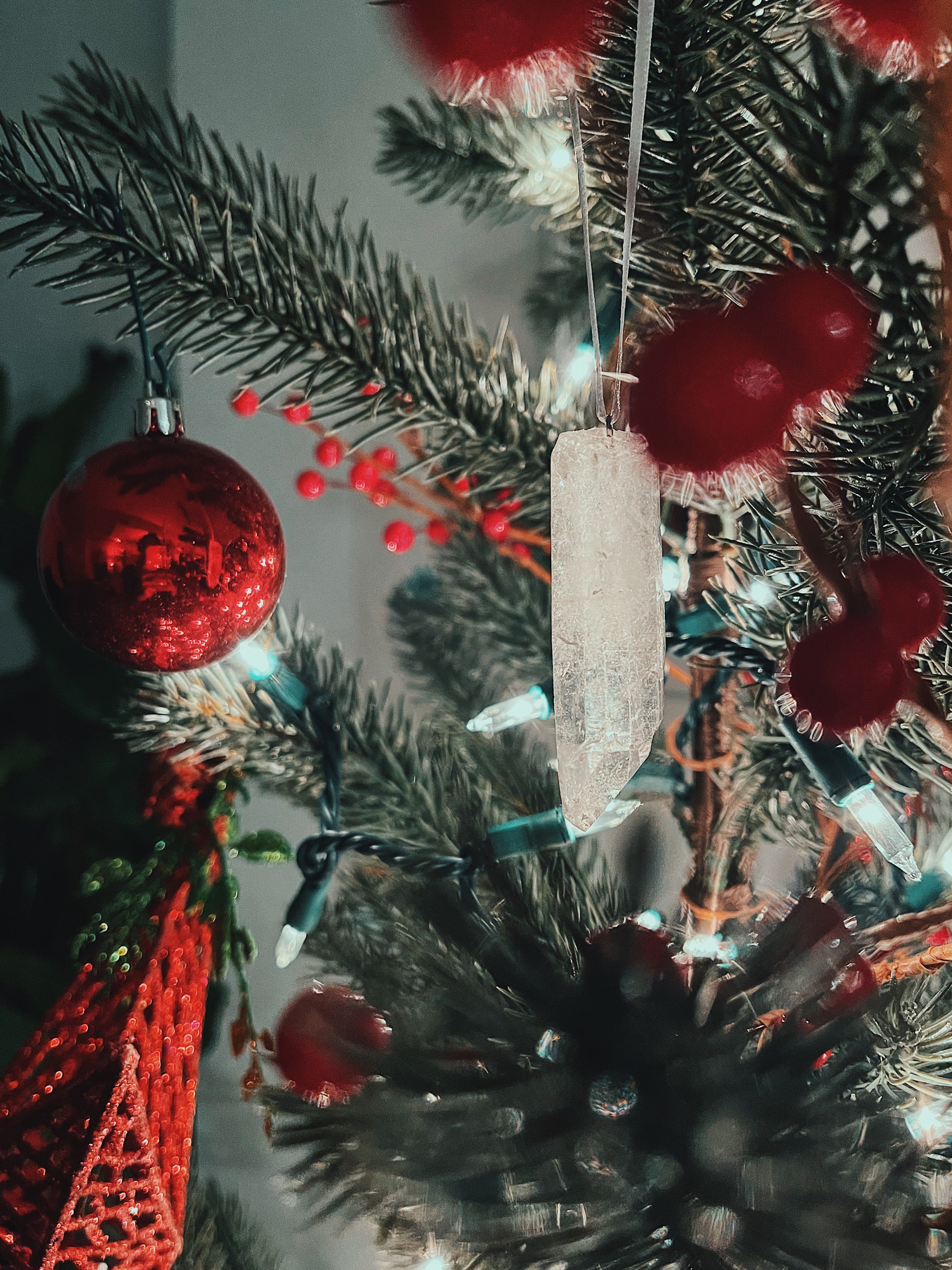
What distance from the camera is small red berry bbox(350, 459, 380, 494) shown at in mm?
506

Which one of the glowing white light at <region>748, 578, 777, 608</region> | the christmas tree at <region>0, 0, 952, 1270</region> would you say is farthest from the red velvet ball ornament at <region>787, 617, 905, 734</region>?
the glowing white light at <region>748, 578, 777, 608</region>

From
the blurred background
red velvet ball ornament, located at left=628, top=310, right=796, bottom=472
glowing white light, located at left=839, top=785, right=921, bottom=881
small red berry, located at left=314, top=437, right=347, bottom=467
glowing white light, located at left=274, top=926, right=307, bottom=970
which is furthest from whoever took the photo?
the blurred background

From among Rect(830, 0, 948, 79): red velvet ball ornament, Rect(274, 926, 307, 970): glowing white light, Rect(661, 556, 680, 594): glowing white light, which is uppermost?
Rect(830, 0, 948, 79): red velvet ball ornament

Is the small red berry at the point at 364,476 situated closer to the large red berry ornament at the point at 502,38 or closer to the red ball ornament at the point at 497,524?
the red ball ornament at the point at 497,524

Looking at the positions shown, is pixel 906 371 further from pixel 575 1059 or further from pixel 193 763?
pixel 193 763

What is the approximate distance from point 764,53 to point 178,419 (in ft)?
0.85

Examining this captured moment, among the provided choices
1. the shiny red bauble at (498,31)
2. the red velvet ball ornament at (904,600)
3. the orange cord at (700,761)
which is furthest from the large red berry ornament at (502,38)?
the orange cord at (700,761)

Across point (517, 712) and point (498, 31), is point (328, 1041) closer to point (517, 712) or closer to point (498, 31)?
point (517, 712)

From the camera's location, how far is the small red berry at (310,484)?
545 mm

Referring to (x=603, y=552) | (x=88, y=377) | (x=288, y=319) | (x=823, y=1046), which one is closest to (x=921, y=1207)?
(x=823, y=1046)

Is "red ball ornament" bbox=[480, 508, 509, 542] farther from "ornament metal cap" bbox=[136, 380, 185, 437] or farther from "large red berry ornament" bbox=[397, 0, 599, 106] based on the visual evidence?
"large red berry ornament" bbox=[397, 0, 599, 106]

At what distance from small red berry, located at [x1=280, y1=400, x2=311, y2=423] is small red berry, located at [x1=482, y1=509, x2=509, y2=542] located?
4.2 inches

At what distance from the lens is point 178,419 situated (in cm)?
38

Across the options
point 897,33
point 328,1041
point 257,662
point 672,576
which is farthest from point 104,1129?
point 897,33
